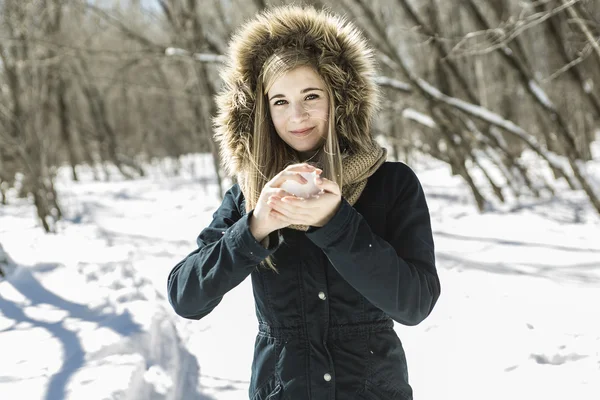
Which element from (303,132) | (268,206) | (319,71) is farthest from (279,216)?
(319,71)

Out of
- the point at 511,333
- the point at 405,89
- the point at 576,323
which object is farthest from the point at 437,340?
the point at 405,89

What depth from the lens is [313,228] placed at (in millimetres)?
1187

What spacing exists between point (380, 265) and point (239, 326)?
3.04 meters

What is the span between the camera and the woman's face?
56.1 inches

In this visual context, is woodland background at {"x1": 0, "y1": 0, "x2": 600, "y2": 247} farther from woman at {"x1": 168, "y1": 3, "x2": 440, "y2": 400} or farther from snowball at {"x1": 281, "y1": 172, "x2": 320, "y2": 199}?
snowball at {"x1": 281, "y1": 172, "x2": 320, "y2": 199}

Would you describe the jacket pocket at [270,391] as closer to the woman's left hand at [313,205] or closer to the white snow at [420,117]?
the woman's left hand at [313,205]

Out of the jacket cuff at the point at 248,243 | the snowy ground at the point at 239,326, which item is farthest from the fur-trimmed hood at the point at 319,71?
the snowy ground at the point at 239,326

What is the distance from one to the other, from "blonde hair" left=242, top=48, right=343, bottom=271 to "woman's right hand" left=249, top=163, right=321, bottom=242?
17cm

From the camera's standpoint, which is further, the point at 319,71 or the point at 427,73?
the point at 427,73

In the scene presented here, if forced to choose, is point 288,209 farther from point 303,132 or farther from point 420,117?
point 420,117

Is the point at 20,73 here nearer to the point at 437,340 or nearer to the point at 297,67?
the point at 437,340

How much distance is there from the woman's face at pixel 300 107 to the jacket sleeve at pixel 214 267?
301 millimetres

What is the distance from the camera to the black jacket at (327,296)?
123cm

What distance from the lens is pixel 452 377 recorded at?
3.12m
